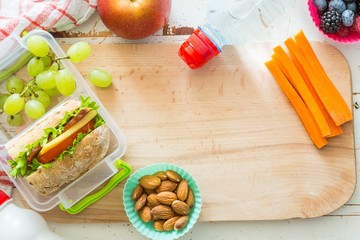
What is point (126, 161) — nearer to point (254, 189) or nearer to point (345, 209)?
point (254, 189)

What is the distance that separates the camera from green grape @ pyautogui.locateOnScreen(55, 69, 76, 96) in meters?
1.19

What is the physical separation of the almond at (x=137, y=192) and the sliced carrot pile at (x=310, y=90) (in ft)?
1.27

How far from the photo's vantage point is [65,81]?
1189 millimetres

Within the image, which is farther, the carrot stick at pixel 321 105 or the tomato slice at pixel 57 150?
the carrot stick at pixel 321 105

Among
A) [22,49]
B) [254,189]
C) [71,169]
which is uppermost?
[22,49]

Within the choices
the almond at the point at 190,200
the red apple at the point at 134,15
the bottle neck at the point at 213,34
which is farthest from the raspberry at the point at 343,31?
the almond at the point at 190,200

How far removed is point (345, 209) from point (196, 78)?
1.46 feet

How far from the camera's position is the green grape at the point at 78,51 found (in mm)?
1221

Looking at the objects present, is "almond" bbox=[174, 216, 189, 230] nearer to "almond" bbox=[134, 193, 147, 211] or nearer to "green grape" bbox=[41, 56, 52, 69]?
"almond" bbox=[134, 193, 147, 211]

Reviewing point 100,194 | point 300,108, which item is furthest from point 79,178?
point 300,108

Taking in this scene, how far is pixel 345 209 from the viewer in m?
1.27

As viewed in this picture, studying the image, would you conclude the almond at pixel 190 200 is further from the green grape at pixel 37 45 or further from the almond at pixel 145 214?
the green grape at pixel 37 45

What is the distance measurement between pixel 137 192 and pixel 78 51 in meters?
0.33

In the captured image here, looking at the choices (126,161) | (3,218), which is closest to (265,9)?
(126,161)
